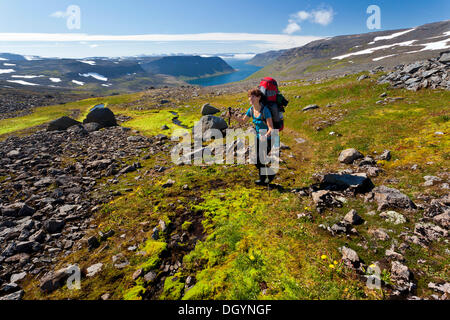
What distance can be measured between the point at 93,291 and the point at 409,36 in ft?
807

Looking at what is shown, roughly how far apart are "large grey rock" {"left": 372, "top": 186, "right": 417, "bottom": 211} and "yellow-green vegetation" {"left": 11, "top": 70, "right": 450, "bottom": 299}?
328mm

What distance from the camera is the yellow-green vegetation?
4672 millimetres

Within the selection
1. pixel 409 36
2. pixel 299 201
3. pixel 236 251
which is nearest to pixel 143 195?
pixel 236 251

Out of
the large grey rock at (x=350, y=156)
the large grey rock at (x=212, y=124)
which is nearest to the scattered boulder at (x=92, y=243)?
the large grey rock at (x=350, y=156)

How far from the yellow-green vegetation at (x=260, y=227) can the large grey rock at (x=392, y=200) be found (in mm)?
328

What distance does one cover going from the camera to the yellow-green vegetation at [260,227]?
15.3 ft

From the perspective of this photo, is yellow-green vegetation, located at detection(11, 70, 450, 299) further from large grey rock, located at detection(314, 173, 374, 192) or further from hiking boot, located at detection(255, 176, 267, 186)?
large grey rock, located at detection(314, 173, 374, 192)

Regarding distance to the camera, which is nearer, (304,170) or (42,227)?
(42,227)

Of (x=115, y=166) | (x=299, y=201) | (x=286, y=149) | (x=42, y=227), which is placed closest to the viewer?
(x=42, y=227)

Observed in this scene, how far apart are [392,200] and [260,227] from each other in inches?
182

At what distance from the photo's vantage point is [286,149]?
13898mm
